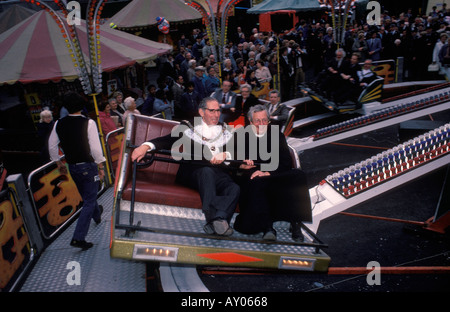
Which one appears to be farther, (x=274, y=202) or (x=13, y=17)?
(x=13, y=17)

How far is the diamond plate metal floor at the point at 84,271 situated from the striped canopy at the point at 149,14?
14.6m

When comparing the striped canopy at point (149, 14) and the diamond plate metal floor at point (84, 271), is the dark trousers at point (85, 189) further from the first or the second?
the striped canopy at point (149, 14)

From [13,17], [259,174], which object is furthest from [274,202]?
[13,17]

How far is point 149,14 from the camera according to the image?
17.6 metres

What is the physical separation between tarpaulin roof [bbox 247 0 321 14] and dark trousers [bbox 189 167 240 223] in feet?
32.6

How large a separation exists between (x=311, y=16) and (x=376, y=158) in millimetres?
25939

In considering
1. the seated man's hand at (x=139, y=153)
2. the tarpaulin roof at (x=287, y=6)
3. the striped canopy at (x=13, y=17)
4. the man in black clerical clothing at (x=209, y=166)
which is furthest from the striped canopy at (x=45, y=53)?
the seated man's hand at (x=139, y=153)

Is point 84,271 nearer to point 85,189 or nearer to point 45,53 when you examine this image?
point 85,189

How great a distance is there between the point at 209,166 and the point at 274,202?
2.55 feet

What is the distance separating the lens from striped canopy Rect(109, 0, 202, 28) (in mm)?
17281

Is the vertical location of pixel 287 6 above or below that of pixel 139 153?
above

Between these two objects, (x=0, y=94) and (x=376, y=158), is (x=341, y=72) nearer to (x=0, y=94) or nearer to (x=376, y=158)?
(x=376, y=158)

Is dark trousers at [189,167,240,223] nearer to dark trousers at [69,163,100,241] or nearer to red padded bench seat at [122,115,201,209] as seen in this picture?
red padded bench seat at [122,115,201,209]

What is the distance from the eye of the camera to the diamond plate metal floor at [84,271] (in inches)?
146
